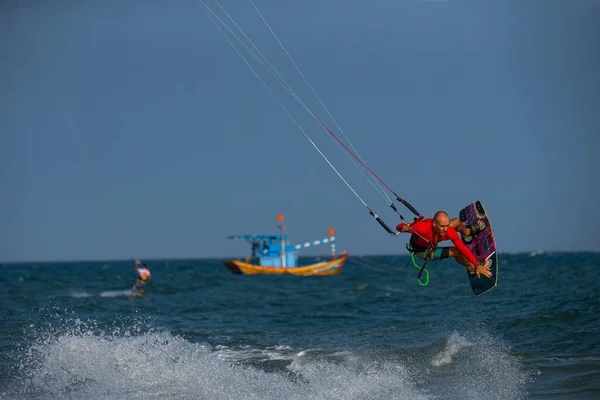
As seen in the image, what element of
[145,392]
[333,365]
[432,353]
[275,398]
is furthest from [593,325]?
[145,392]

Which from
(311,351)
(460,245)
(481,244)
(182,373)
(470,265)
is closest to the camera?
(460,245)

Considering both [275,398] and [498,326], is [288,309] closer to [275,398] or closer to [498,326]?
[498,326]

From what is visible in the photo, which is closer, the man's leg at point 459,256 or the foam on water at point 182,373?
the foam on water at point 182,373

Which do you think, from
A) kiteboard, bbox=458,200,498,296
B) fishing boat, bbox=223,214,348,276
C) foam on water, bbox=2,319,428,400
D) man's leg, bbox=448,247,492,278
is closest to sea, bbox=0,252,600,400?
foam on water, bbox=2,319,428,400

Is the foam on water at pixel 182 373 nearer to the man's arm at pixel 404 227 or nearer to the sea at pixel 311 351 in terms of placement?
the sea at pixel 311 351

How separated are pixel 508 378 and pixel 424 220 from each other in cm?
262

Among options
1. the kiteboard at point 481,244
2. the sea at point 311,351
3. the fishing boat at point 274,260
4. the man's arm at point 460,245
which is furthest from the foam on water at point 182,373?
the fishing boat at point 274,260

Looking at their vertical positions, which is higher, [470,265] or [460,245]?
[460,245]

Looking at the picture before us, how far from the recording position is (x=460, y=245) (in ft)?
33.7

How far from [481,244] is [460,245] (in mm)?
941

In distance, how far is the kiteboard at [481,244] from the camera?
10.9 m

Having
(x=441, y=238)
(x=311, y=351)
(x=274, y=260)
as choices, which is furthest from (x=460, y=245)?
(x=274, y=260)

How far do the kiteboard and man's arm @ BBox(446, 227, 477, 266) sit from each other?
0.47 metres

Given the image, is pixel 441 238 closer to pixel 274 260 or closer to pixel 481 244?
pixel 481 244
